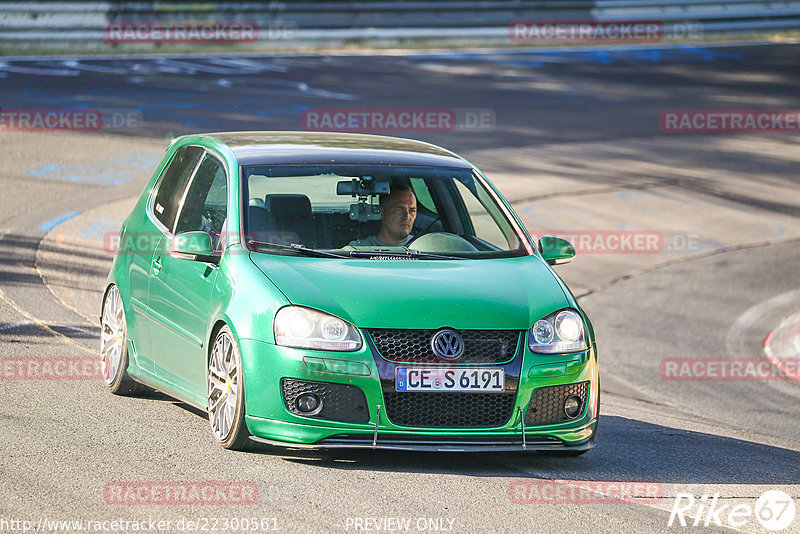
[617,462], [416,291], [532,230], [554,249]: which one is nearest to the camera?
[416,291]

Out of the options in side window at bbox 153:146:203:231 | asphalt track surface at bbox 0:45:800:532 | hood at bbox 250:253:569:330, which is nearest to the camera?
asphalt track surface at bbox 0:45:800:532

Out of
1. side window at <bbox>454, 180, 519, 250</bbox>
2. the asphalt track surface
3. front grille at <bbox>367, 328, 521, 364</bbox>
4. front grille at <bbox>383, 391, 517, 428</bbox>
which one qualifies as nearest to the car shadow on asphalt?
the asphalt track surface

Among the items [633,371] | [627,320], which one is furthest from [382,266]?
[627,320]

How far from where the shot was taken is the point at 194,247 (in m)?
6.88

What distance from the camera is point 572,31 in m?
33.7

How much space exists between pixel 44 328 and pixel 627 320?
631 cm

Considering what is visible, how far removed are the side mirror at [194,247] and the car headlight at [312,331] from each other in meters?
0.80

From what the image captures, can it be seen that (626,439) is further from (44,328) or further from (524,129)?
(524,129)

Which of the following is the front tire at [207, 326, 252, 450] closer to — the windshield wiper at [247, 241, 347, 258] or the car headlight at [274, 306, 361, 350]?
the car headlight at [274, 306, 361, 350]

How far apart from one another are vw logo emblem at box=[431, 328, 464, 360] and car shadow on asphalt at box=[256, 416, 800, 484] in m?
0.60

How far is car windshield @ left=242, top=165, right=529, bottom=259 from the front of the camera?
7.14 meters

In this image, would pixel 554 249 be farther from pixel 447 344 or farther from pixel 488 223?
pixel 447 344

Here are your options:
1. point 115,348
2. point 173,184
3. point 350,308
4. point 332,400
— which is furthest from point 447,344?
point 115,348

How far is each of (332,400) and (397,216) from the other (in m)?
1.72
